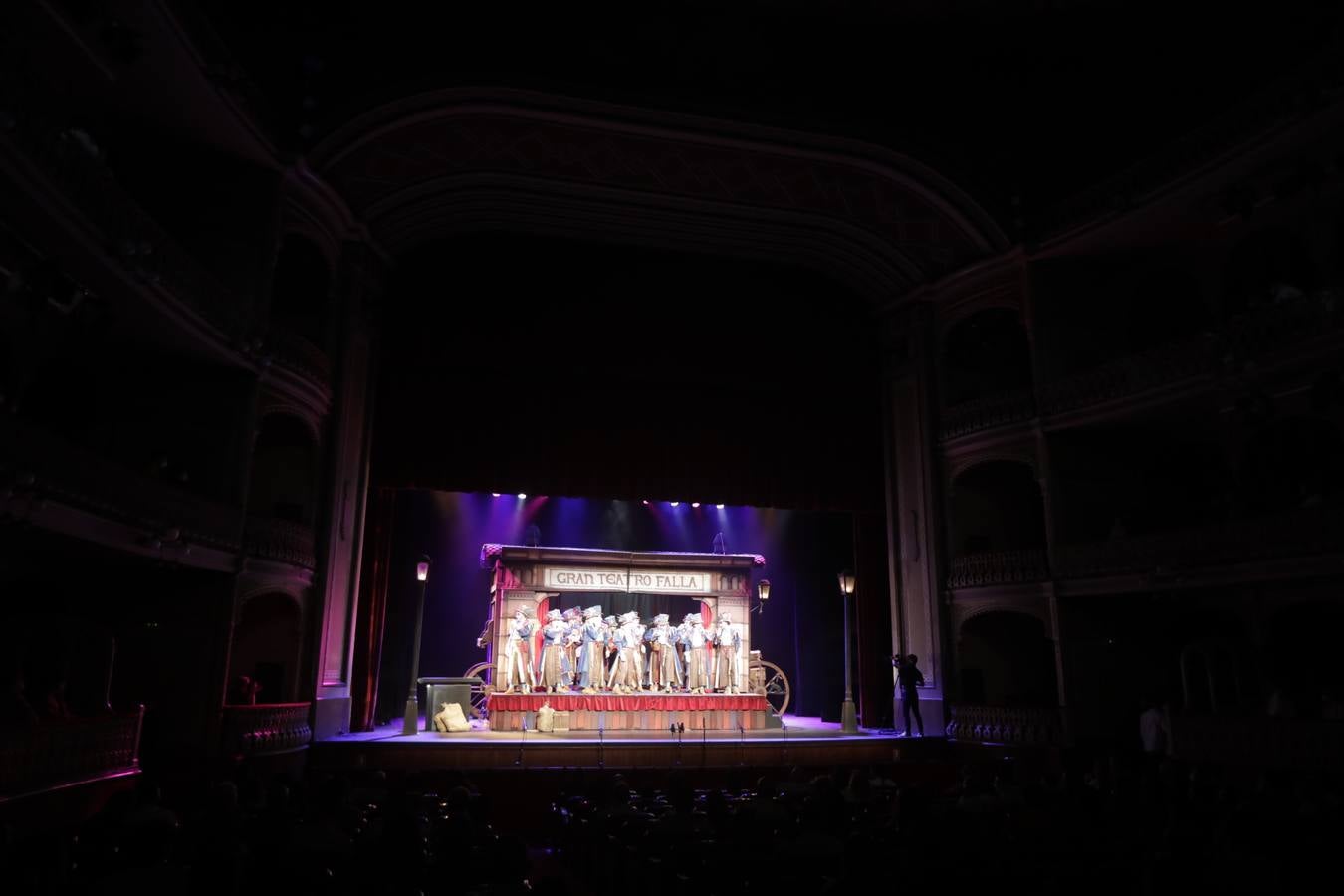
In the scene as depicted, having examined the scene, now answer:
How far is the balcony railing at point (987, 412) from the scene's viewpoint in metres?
19.4

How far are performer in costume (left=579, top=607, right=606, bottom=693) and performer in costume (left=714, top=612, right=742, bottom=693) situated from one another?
7.59 feet

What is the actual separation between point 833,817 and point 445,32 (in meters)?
15.2

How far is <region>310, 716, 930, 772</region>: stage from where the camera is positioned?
14938mm

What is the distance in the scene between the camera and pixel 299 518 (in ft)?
56.2

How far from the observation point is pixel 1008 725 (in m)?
17.7

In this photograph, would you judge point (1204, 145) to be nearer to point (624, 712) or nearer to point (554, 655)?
point (624, 712)

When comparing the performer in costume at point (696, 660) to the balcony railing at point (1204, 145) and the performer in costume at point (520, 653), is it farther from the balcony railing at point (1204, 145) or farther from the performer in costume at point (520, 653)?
the balcony railing at point (1204, 145)

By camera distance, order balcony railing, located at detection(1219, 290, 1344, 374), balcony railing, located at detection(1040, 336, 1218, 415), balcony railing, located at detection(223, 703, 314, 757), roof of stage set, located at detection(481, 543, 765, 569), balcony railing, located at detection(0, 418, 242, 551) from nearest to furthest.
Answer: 1. balcony railing, located at detection(0, 418, 242, 551)
2. balcony railing, located at detection(223, 703, 314, 757)
3. balcony railing, located at detection(1219, 290, 1344, 374)
4. balcony railing, located at detection(1040, 336, 1218, 415)
5. roof of stage set, located at detection(481, 543, 765, 569)

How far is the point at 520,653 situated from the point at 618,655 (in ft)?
6.37

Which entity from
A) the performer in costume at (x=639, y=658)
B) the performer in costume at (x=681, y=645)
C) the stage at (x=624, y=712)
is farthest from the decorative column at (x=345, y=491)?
the performer in costume at (x=681, y=645)

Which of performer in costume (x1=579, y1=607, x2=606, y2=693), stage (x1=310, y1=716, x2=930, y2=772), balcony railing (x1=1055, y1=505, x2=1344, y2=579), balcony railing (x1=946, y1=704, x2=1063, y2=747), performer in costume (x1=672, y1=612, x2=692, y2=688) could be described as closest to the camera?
balcony railing (x1=1055, y1=505, x2=1344, y2=579)

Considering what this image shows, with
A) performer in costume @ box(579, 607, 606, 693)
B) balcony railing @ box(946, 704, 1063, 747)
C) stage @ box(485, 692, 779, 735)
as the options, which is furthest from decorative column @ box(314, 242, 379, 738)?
balcony railing @ box(946, 704, 1063, 747)

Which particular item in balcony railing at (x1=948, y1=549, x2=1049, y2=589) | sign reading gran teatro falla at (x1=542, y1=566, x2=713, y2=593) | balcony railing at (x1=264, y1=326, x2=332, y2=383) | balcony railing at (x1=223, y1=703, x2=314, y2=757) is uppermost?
balcony railing at (x1=264, y1=326, x2=332, y2=383)

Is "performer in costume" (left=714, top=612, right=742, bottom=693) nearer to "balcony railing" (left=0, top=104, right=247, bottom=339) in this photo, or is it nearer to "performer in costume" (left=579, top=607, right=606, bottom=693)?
"performer in costume" (left=579, top=607, right=606, bottom=693)
